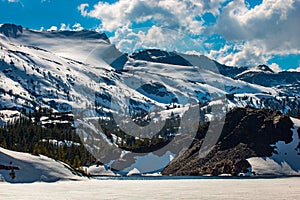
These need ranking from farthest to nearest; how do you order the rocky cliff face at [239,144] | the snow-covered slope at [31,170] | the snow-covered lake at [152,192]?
1. the rocky cliff face at [239,144]
2. the snow-covered slope at [31,170]
3. the snow-covered lake at [152,192]

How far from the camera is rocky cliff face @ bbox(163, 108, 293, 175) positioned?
168250 mm

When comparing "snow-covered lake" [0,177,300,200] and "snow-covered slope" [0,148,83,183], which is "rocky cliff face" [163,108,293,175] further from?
"snow-covered lake" [0,177,300,200]

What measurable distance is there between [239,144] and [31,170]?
100 m

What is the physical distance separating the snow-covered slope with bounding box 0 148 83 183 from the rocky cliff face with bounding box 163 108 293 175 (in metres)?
75.4

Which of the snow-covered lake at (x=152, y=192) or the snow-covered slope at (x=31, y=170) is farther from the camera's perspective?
the snow-covered slope at (x=31, y=170)

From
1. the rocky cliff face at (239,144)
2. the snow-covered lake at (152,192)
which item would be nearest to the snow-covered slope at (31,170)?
Result: the snow-covered lake at (152,192)

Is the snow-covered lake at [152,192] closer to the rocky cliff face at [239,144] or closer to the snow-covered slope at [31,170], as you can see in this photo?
the snow-covered slope at [31,170]

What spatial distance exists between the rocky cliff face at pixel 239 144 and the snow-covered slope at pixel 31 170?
7541cm

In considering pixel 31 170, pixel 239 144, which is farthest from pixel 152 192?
pixel 239 144

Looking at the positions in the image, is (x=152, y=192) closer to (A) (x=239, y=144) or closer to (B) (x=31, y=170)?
(B) (x=31, y=170)

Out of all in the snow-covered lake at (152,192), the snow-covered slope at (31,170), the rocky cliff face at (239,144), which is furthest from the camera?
the rocky cliff face at (239,144)

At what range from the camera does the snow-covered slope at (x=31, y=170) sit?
95.0m

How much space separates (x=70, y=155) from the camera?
636 ft

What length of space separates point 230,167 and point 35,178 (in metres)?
89.2
